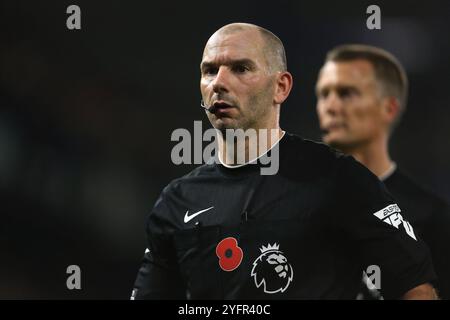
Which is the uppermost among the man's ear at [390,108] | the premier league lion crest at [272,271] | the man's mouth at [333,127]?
the man's ear at [390,108]

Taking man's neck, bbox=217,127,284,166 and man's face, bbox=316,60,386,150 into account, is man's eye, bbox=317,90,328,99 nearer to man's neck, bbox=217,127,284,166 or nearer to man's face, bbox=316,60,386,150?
man's face, bbox=316,60,386,150

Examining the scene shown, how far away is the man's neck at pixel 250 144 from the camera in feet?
8.86

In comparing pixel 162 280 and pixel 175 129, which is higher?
pixel 175 129

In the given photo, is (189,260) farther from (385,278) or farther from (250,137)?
(385,278)

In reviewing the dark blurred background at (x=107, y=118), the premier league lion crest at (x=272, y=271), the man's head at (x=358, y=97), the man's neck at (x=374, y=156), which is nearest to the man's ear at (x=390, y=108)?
the man's head at (x=358, y=97)

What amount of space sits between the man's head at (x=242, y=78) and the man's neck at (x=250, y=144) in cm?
4

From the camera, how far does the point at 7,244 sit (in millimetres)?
4453

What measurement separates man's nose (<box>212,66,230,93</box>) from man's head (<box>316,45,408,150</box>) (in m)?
1.66

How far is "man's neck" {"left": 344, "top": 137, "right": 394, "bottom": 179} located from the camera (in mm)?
4074

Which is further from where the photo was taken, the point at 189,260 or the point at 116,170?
the point at 116,170

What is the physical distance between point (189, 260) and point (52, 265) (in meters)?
2.44

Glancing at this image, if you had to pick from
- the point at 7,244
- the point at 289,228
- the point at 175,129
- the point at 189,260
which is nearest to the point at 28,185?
the point at 7,244

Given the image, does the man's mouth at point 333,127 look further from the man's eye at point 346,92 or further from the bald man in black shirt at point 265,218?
the bald man in black shirt at point 265,218

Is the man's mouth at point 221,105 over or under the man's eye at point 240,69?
under
